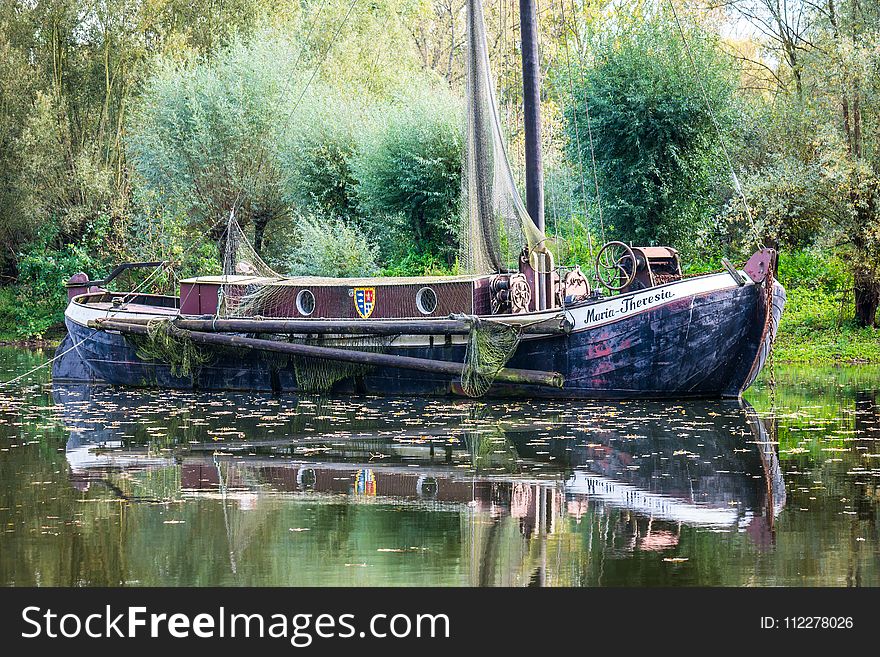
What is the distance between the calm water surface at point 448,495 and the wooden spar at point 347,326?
57.4 inches

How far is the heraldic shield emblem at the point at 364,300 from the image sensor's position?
22641 mm

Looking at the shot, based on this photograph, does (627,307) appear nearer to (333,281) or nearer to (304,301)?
(333,281)

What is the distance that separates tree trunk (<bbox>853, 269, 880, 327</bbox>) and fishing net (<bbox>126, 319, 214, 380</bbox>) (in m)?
15.5

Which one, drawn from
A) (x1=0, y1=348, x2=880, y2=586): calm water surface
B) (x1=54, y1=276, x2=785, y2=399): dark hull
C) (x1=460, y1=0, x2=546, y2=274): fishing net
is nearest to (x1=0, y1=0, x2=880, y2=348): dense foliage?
(x1=460, y1=0, x2=546, y2=274): fishing net

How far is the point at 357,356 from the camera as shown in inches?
860

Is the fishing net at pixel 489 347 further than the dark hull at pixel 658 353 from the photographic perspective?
Yes

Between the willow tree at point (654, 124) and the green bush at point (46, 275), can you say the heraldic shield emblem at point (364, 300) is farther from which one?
the green bush at point (46, 275)

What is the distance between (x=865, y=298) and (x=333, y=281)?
13.9m

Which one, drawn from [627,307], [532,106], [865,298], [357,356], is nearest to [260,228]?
[865,298]

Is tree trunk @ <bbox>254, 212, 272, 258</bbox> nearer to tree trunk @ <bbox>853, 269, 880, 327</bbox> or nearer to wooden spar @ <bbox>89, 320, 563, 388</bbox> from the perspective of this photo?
wooden spar @ <bbox>89, 320, 563, 388</bbox>

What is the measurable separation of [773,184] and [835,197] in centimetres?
142

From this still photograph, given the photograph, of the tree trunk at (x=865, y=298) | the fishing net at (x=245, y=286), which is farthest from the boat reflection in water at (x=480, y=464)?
the tree trunk at (x=865, y=298)
